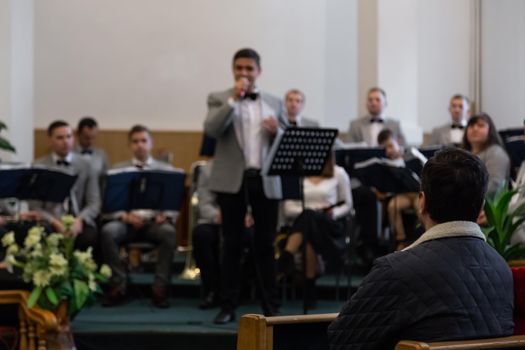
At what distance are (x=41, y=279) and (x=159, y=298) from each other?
1.85 metres

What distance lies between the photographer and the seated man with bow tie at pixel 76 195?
24.4ft

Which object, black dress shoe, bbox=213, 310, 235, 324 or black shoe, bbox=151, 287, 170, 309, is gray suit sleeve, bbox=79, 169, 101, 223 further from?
black dress shoe, bbox=213, 310, 235, 324

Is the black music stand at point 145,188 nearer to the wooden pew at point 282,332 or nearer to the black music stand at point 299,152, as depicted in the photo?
the black music stand at point 299,152

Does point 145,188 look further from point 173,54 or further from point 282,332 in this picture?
point 282,332

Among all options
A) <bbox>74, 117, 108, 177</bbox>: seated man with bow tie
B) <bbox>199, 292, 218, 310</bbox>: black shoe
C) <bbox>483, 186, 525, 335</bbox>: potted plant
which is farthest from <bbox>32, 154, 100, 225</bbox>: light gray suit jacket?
<bbox>483, 186, 525, 335</bbox>: potted plant

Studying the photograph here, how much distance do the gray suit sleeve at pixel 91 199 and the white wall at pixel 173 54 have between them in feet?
8.32

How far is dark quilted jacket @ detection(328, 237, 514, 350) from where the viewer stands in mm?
2486

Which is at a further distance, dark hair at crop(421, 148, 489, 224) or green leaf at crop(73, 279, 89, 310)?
green leaf at crop(73, 279, 89, 310)

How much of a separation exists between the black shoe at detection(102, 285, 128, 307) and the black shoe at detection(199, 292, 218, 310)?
0.62 m

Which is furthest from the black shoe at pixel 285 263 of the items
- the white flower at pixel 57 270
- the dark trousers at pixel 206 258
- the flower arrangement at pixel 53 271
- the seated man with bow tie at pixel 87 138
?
the seated man with bow tie at pixel 87 138

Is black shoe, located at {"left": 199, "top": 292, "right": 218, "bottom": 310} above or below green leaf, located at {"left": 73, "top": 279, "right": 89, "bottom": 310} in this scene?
below

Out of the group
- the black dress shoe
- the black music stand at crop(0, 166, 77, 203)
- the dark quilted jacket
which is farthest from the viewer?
the black music stand at crop(0, 166, 77, 203)

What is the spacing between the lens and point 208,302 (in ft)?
23.4

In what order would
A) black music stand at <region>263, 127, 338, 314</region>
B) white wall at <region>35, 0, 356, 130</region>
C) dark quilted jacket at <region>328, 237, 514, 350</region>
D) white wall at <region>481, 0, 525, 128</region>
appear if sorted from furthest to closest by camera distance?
white wall at <region>35, 0, 356, 130</region> < white wall at <region>481, 0, 525, 128</region> < black music stand at <region>263, 127, 338, 314</region> < dark quilted jacket at <region>328, 237, 514, 350</region>
